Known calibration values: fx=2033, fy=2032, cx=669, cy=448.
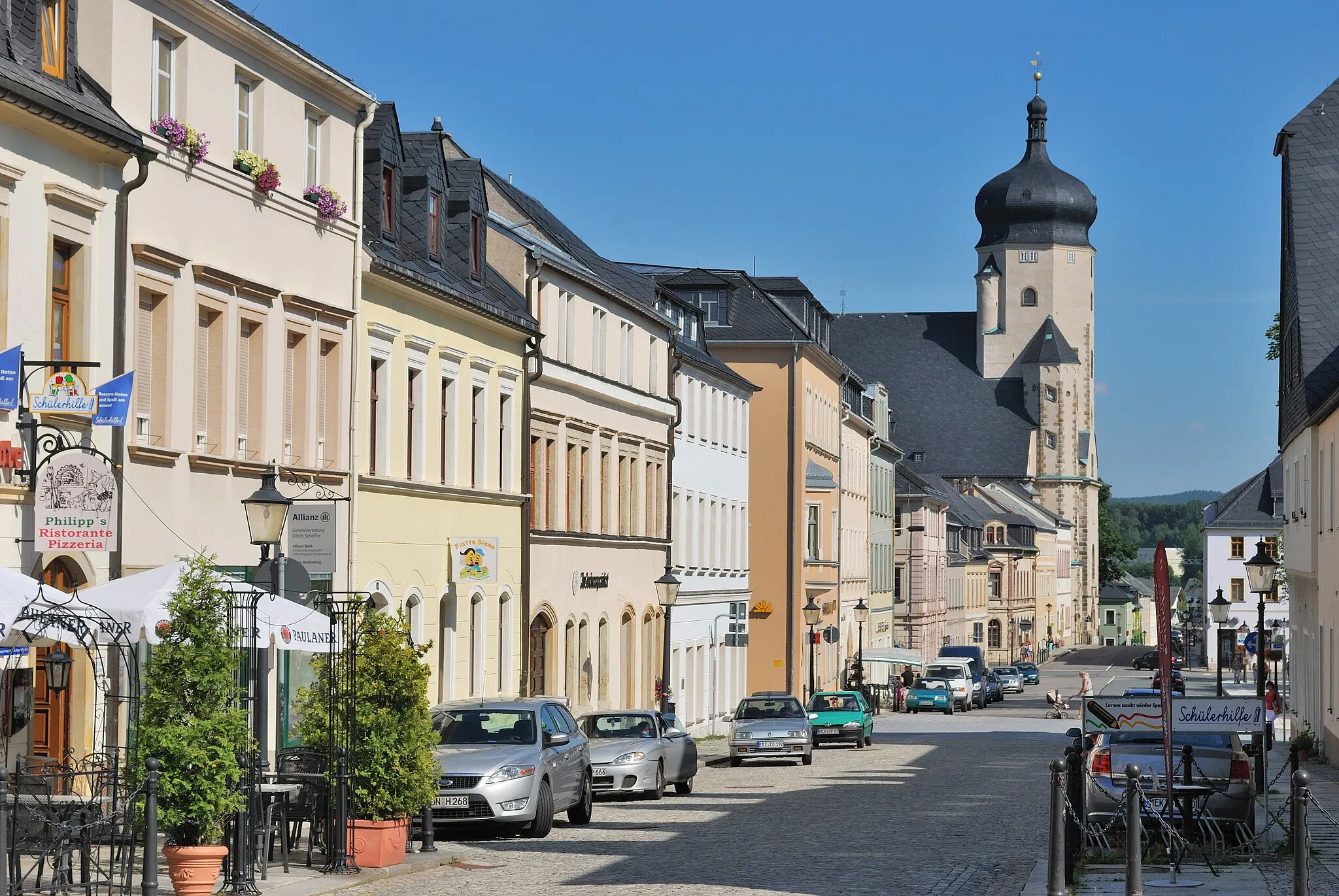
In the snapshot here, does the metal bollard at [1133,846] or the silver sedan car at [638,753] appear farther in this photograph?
the silver sedan car at [638,753]

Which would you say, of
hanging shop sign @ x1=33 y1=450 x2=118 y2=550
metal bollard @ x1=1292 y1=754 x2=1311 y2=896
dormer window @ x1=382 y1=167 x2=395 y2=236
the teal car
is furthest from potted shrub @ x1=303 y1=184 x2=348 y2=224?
the teal car

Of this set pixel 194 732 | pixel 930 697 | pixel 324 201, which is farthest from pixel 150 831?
pixel 930 697

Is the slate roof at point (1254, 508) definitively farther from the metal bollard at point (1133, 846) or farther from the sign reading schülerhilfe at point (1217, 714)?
the metal bollard at point (1133, 846)

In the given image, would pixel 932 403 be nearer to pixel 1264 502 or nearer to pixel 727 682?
pixel 1264 502

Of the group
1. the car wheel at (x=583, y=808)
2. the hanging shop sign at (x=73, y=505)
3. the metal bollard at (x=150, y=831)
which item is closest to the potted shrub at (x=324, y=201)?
the car wheel at (x=583, y=808)

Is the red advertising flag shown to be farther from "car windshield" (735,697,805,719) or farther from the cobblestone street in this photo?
"car windshield" (735,697,805,719)

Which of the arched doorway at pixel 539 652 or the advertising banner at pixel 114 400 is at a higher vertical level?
the advertising banner at pixel 114 400

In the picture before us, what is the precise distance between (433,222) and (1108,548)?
14415 centimetres

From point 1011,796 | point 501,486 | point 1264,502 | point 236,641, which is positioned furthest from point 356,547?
point 1264,502

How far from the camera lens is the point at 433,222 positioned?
33125 millimetres

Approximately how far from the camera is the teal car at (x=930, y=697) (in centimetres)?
7212

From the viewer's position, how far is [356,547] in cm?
2820

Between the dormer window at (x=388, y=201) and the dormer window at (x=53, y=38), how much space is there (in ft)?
33.5

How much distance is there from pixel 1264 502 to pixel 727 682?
65.4 metres
